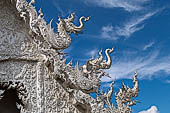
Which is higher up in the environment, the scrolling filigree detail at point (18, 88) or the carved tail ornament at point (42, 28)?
the carved tail ornament at point (42, 28)

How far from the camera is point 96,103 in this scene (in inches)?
133

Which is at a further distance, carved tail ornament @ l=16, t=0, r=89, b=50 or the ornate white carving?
carved tail ornament @ l=16, t=0, r=89, b=50

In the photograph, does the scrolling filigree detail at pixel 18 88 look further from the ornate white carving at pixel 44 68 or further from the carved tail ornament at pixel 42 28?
the carved tail ornament at pixel 42 28

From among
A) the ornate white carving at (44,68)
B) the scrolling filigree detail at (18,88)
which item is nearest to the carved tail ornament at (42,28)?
the ornate white carving at (44,68)

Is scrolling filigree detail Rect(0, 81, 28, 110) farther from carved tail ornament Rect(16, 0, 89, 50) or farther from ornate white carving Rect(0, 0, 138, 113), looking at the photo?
carved tail ornament Rect(16, 0, 89, 50)

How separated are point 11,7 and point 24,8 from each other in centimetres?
36

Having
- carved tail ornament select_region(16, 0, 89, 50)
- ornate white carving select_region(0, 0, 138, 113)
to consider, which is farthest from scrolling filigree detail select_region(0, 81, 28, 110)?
carved tail ornament select_region(16, 0, 89, 50)

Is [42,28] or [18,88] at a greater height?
[42,28]

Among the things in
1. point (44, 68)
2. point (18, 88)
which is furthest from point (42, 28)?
point (18, 88)

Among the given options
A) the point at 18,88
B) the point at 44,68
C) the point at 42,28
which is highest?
the point at 42,28

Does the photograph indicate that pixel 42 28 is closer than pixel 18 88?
No

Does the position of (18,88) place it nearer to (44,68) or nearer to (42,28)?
(44,68)

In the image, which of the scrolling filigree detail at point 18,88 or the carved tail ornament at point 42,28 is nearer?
the scrolling filigree detail at point 18,88

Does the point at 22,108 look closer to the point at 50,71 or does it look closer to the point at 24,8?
the point at 50,71
